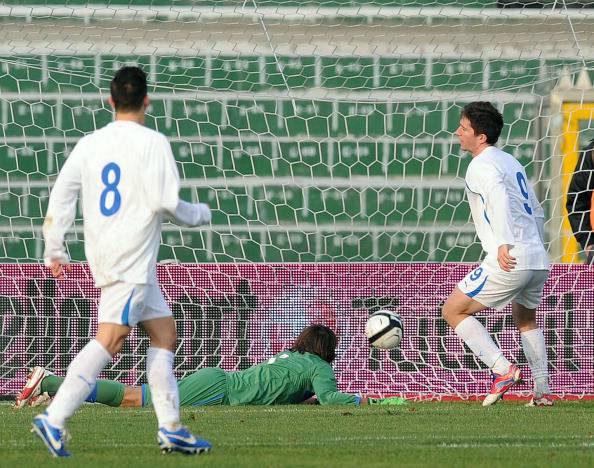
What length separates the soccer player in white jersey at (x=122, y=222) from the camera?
5121mm

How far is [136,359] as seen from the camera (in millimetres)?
9367

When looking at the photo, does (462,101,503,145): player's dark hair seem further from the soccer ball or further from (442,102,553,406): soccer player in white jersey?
the soccer ball

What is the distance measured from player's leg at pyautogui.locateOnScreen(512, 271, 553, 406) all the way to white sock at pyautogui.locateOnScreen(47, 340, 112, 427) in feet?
11.6

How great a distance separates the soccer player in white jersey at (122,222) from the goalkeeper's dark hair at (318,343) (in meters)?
3.01

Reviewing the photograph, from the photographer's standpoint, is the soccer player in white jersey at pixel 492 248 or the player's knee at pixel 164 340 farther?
the soccer player in white jersey at pixel 492 248

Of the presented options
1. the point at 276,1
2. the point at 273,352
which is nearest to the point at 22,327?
the point at 273,352

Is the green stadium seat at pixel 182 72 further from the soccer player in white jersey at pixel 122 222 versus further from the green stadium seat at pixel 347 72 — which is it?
the soccer player in white jersey at pixel 122 222

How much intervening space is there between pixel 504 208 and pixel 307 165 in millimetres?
3695

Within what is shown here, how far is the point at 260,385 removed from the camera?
831cm

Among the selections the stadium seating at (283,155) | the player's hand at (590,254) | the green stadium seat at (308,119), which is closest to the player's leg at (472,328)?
the player's hand at (590,254)

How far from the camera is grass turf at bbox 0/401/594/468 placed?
16.8ft

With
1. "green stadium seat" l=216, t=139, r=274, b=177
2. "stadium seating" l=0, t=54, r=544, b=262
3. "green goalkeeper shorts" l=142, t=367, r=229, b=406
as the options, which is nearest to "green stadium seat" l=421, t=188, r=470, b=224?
"stadium seating" l=0, t=54, r=544, b=262

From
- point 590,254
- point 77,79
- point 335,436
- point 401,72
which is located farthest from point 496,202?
point 77,79

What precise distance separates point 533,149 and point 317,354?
3.76m
